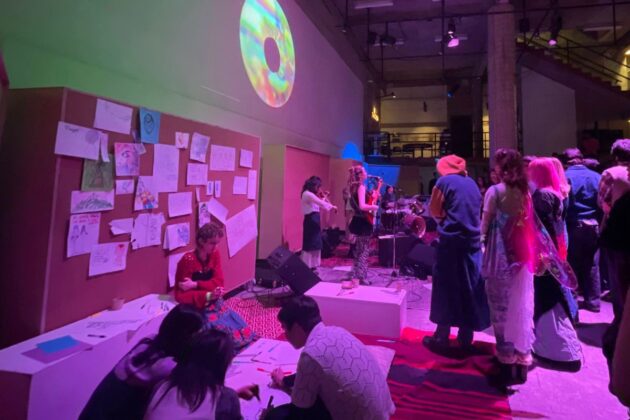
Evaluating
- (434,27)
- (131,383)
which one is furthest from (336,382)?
(434,27)

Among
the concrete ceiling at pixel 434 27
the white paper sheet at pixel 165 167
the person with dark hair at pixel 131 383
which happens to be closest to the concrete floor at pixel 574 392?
the person with dark hair at pixel 131 383

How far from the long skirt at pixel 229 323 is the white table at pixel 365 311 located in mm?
668

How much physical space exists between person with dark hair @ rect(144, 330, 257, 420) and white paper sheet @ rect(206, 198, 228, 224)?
7.84 ft

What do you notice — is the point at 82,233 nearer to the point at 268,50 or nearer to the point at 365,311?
the point at 365,311

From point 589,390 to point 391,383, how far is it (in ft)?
3.96

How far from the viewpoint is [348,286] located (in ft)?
10.8

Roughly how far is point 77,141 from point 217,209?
5.29 ft

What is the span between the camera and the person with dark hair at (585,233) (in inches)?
136

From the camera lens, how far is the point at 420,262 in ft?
15.9

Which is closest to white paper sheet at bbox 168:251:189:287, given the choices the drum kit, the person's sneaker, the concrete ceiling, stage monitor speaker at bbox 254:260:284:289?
stage monitor speaker at bbox 254:260:284:289

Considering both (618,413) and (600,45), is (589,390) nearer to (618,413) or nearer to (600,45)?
(618,413)

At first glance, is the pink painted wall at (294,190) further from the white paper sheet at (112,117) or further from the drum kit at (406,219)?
the white paper sheet at (112,117)

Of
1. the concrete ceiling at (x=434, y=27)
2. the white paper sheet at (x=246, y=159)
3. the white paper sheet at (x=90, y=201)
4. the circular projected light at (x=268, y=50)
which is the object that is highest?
the concrete ceiling at (x=434, y=27)

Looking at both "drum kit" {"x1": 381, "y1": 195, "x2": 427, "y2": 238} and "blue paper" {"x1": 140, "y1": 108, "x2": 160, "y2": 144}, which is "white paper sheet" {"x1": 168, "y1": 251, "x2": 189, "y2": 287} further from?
"drum kit" {"x1": 381, "y1": 195, "x2": 427, "y2": 238}
